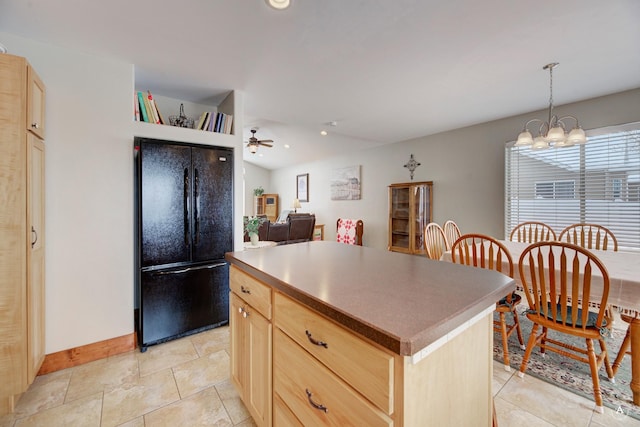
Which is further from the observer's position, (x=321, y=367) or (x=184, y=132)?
(x=184, y=132)

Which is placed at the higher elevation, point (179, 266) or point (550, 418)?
point (179, 266)

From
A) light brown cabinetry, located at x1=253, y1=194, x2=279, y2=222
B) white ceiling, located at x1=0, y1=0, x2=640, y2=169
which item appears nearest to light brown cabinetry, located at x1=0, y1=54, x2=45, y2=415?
white ceiling, located at x1=0, y1=0, x2=640, y2=169

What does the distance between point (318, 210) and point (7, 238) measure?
6.00 m

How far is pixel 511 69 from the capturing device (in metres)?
2.42

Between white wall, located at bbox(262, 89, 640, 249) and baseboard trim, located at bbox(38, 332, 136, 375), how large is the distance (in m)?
4.52

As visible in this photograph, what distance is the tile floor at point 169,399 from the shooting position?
1529 mm

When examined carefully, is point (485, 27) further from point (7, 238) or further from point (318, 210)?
point (318, 210)

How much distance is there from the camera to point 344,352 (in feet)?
2.59

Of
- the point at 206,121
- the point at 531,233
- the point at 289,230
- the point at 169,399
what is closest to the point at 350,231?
the point at 289,230

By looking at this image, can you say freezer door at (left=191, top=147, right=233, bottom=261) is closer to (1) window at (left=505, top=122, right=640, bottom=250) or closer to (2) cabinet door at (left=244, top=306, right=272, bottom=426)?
(2) cabinet door at (left=244, top=306, right=272, bottom=426)

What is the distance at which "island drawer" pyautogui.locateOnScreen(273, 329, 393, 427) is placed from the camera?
0.74 meters

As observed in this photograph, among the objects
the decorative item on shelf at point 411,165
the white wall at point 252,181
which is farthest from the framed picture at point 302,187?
the decorative item on shelf at point 411,165

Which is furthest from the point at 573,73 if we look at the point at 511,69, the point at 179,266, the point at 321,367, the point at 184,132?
the point at 179,266

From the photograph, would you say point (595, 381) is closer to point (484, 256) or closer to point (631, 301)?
point (631, 301)
